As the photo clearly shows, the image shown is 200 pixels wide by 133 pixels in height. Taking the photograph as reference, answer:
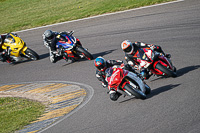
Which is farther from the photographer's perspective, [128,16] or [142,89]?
[128,16]

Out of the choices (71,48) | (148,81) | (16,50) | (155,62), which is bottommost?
(148,81)

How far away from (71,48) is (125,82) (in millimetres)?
6221

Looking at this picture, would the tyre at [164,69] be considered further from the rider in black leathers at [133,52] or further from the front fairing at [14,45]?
the front fairing at [14,45]

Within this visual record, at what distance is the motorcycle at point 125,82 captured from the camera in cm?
890

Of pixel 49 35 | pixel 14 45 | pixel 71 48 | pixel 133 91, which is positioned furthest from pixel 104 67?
pixel 14 45

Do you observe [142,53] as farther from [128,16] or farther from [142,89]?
[128,16]

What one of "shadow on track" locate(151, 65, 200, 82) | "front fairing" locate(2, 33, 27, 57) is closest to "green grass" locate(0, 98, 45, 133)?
"shadow on track" locate(151, 65, 200, 82)

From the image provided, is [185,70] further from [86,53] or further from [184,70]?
[86,53]

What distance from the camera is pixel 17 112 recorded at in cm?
1130

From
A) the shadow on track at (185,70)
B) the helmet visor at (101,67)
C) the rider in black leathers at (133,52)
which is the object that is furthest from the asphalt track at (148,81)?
the helmet visor at (101,67)

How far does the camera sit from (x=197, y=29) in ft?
48.4

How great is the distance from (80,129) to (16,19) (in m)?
20.9

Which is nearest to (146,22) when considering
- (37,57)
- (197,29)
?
(197,29)

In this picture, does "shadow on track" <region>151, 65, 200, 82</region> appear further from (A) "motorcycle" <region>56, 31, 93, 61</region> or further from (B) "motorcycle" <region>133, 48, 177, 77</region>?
(A) "motorcycle" <region>56, 31, 93, 61</region>
